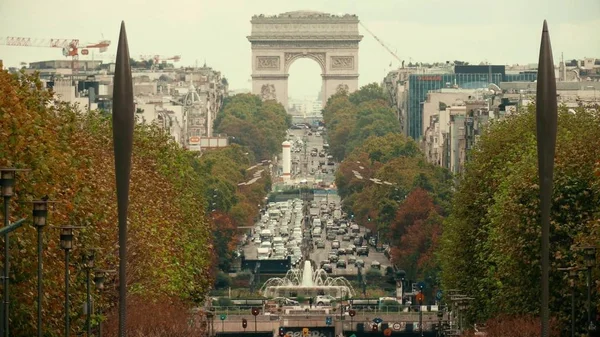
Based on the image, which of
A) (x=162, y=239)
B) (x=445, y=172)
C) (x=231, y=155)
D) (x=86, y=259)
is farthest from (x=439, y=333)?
(x=231, y=155)

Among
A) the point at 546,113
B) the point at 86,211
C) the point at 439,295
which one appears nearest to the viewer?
the point at 546,113

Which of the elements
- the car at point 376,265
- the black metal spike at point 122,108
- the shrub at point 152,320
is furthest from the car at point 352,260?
the black metal spike at point 122,108

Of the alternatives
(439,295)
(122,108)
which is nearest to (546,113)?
(122,108)

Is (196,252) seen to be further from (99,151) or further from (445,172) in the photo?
(445,172)

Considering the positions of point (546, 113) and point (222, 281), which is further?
point (222, 281)

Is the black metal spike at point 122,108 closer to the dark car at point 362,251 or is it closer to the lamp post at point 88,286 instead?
the lamp post at point 88,286

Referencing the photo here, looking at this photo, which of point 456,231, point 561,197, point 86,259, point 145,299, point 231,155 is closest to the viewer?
point 86,259

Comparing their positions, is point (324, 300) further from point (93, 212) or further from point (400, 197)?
point (93, 212)

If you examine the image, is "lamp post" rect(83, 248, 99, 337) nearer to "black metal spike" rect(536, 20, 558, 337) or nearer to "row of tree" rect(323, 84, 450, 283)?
"black metal spike" rect(536, 20, 558, 337)
